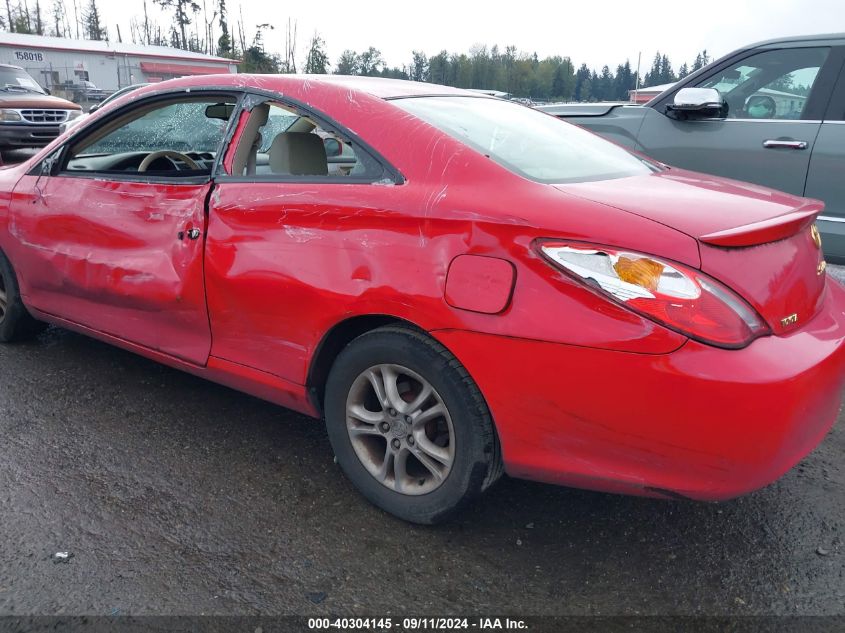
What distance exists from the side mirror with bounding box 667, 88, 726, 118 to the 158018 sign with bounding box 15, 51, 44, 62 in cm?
5915

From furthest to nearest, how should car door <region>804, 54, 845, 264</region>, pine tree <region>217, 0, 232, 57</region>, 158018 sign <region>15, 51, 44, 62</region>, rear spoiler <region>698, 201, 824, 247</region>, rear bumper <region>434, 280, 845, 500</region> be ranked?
1. pine tree <region>217, 0, 232, 57</region>
2. 158018 sign <region>15, 51, 44, 62</region>
3. car door <region>804, 54, 845, 264</region>
4. rear spoiler <region>698, 201, 824, 247</region>
5. rear bumper <region>434, 280, 845, 500</region>

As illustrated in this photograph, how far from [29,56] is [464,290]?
6197cm

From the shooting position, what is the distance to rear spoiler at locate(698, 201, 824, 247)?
6.50ft

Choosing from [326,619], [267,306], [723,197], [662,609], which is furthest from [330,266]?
[662,609]

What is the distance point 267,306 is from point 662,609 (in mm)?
Result: 1669

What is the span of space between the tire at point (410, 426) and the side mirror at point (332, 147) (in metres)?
0.71

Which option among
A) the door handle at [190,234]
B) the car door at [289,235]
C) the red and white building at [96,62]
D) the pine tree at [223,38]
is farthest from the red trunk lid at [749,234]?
the pine tree at [223,38]

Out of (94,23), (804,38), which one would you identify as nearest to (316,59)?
(94,23)

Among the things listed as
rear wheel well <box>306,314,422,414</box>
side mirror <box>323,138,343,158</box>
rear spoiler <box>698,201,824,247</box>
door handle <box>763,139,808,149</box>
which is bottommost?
rear wheel well <box>306,314,422,414</box>

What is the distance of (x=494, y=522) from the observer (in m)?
2.54

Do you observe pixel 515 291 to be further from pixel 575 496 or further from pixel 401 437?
pixel 575 496

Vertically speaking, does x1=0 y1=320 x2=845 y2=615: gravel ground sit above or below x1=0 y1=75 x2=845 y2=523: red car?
below

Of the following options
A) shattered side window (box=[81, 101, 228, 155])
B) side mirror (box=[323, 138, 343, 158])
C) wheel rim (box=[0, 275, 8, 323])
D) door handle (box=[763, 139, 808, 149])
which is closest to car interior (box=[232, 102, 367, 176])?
side mirror (box=[323, 138, 343, 158])

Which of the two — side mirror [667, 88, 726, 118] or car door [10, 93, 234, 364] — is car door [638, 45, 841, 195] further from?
car door [10, 93, 234, 364]
